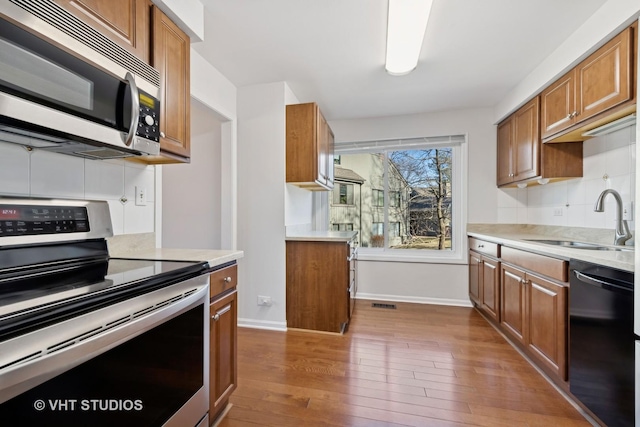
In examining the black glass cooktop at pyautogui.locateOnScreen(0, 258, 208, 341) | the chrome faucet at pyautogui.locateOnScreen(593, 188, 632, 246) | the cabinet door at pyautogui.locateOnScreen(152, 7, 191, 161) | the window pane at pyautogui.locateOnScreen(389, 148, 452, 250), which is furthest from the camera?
the window pane at pyautogui.locateOnScreen(389, 148, 452, 250)

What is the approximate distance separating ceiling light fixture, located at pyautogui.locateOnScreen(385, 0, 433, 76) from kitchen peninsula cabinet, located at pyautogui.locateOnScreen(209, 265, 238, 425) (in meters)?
1.76

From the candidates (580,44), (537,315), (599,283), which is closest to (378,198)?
(537,315)

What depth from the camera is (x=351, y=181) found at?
13.2 feet

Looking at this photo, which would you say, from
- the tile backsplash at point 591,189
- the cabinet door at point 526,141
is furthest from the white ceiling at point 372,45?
the tile backsplash at point 591,189

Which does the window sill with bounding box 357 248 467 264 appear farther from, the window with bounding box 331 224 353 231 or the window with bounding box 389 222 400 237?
the window with bounding box 331 224 353 231

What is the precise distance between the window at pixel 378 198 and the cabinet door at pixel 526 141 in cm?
152

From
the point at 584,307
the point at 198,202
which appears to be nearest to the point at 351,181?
the point at 198,202

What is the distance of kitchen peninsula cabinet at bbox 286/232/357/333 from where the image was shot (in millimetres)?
2633

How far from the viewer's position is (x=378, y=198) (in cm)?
390

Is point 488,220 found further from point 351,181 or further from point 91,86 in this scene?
point 91,86

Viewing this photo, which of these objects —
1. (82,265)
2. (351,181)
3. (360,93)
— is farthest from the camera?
(351,181)

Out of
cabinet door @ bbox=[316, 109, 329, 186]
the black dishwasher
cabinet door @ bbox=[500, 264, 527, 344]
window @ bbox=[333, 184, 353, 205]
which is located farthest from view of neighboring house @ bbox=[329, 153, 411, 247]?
the black dishwasher

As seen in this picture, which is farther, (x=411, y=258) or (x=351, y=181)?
(x=351, y=181)

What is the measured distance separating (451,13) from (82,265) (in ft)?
8.07
